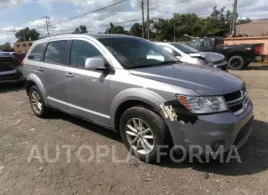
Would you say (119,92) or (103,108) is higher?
(119,92)

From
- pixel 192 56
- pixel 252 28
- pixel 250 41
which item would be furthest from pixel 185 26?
pixel 192 56

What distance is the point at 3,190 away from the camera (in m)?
3.35

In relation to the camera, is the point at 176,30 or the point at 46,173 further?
the point at 176,30

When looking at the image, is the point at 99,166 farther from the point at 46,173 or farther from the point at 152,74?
the point at 152,74

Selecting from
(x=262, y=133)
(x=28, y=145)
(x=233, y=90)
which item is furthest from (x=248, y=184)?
(x=28, y=145)

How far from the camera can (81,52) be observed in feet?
15.5

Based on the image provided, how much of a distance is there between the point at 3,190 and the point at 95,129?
6.96 ft

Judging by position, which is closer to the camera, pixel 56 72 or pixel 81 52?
pixel 81 52

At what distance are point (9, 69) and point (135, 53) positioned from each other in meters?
6.90

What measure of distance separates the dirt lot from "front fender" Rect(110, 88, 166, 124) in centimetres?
75

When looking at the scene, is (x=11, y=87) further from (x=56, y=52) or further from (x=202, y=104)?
(x=202, y=104)

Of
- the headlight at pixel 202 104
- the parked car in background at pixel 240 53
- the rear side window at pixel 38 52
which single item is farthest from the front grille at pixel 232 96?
the parked car in background at pixel 240 53

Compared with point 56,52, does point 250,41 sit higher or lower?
lower

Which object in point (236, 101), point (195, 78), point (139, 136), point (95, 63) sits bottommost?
point (139, 136)
